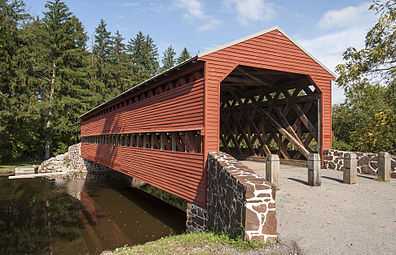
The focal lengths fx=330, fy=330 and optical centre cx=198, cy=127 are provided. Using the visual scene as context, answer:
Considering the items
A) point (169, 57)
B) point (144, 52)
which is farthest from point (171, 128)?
point (169, 57)

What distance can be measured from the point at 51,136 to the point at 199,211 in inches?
1059

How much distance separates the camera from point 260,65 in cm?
894

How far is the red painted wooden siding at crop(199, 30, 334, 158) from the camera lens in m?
7.92

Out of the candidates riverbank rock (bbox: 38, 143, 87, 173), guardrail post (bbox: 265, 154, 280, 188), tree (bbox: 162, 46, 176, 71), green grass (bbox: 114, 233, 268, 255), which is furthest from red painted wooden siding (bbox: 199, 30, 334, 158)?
tree (bbox: 162, 46, 176, 71)

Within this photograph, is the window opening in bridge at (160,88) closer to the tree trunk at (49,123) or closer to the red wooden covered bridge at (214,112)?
the red wooden covered bridge at (214,112)

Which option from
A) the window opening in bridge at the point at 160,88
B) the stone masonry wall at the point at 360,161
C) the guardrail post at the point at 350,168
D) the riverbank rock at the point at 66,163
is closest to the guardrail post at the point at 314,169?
the guardrail post at the point at 350,168

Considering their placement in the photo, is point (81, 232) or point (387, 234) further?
point (81, 232)

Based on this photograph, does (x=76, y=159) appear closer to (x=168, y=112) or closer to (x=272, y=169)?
(x=168, y=112)

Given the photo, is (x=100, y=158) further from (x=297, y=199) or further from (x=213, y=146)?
(x=297, y=199)

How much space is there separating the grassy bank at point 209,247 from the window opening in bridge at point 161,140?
2594 mm

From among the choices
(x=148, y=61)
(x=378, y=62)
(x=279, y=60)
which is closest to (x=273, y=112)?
(x=279, y=60)

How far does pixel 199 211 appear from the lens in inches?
313

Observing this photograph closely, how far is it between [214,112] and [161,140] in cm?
326

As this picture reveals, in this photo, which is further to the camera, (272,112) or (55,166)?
(55,166)
